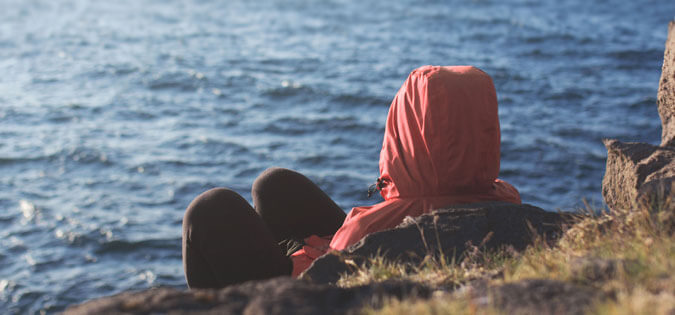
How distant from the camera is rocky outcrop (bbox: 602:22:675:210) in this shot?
350 centimetres

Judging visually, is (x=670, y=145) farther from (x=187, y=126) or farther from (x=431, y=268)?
(x=187, y=126)

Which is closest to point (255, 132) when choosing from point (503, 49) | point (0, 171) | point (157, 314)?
point (0, 171)

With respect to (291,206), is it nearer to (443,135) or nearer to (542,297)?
(443,135)

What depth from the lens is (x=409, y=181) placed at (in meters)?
3.67

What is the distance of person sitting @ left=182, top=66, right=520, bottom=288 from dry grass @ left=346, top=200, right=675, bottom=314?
1.26ft

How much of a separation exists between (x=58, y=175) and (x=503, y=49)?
385 inches

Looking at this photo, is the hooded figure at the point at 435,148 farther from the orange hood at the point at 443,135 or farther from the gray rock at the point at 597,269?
the gray rock at the point at 597,269

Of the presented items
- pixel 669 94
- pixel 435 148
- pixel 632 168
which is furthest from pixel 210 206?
pixel 669 94

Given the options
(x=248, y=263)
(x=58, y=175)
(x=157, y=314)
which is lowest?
(x=58, y=175)

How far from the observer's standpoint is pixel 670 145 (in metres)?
4.52

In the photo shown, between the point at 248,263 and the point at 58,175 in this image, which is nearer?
the point at 248,263

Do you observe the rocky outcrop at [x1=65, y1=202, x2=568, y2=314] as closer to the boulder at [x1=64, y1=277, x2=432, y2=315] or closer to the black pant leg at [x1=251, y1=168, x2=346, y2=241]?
the boulder at [x1=64, y1=277, x2=432, y2=315]

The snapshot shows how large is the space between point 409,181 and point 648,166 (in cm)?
153

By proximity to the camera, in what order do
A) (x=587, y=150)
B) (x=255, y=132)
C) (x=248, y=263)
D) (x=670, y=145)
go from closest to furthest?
(x=248, y=263)
(x=670, y=145)
(x=587, y=150)
(x=255, y=132)
